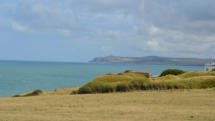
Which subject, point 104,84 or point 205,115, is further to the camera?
point 104,84

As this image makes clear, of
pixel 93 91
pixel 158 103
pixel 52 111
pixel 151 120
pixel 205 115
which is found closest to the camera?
pixel 151 120

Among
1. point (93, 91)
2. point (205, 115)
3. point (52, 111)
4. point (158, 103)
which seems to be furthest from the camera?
point (93, 91)

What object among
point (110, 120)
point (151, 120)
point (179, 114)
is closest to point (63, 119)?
point (110, 120)

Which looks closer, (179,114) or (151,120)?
(151,120)

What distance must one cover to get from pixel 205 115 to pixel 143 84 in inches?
580

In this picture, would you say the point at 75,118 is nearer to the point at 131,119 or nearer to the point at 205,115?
the point at 131,119

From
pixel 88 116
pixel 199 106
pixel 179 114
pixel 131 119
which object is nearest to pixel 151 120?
pixel 131 119

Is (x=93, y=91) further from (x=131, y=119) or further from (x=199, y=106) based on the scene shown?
(x=131, y=119)

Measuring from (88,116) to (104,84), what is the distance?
1454 cm

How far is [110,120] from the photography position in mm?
12273

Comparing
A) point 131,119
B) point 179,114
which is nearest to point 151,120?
point 131,119

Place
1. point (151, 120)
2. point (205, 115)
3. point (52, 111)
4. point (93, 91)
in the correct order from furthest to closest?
point (93, 91), point (52, 111), point (205, 115), point (151, 120)

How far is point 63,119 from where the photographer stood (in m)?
12.5

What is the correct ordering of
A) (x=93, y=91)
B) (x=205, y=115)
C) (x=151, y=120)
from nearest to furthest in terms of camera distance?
(x=151, y=120) < (x=205, y=115) < (x=93, y=91)
